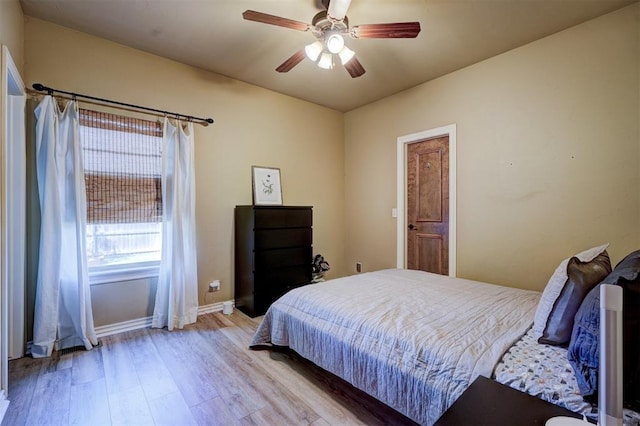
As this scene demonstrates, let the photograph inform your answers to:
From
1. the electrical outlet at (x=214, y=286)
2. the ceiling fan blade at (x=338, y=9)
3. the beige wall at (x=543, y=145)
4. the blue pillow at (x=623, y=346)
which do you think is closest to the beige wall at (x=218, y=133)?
the electrical outlet at (x=214, y=286)

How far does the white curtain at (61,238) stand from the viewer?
2229mm

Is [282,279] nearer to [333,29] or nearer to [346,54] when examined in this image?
[346,54]

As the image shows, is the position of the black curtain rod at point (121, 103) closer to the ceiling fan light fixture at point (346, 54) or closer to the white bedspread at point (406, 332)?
the ceiling fan light fixture at point (346, 54)

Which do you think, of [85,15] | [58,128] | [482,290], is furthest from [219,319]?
[85,15]

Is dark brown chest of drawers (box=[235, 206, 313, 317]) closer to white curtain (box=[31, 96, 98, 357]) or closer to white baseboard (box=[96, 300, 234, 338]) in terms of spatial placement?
white baseboard (box=[96, 300, 234, 338])

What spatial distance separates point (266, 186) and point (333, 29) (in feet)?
6.25

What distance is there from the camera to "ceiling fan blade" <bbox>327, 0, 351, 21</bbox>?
6.16 ft

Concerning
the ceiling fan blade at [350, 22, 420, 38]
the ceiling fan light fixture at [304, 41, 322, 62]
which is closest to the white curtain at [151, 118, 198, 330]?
the ceiling fan light fixture at [304, 41, 322, 62]

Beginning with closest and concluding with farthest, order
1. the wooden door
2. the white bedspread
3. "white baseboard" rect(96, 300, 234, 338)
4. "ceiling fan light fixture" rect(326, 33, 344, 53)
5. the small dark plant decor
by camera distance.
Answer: the white bedspread, "ceiling fan light fixture" rect(326, 33, 344, 53), "white baseboard" rect(96, 300, 234, 338), the wooden door, the small dark plant decor

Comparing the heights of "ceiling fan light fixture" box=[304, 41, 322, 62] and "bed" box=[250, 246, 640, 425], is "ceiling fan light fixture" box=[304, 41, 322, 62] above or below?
above

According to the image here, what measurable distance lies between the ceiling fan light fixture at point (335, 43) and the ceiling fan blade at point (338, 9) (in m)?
0.11

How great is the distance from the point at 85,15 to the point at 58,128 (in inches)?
34.8

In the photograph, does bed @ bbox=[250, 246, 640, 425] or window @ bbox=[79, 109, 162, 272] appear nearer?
bed @ bbox=[250, 246, 640, 425]

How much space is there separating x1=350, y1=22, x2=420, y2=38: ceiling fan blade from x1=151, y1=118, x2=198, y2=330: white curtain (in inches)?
74.5
